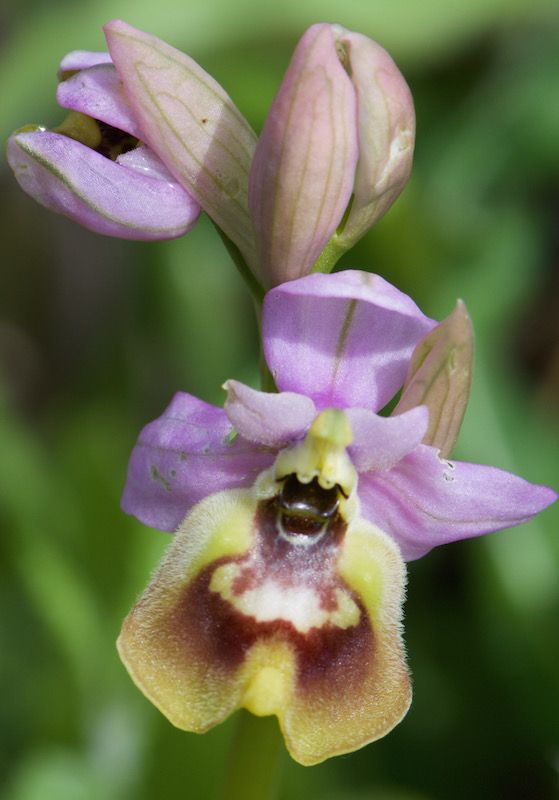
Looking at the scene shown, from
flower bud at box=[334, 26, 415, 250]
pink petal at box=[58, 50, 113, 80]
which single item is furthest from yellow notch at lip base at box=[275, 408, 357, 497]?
pink petal at box=[58, 50, 113, 80]

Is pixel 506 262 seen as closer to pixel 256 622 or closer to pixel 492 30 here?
pixel 492 30

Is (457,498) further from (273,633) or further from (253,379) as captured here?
(253,379)

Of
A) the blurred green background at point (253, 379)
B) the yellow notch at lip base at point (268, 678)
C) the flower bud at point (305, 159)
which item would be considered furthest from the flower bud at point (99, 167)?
the blurred green background at point (253, 379)

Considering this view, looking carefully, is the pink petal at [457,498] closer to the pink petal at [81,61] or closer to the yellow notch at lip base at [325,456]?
the yellow notch at lip base at [325,456]

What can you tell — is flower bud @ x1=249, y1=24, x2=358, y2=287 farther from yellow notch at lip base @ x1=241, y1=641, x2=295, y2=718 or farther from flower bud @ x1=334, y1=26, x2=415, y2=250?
yellow notch at lip base @ x1=241, y1=641, x2=295, y2=718

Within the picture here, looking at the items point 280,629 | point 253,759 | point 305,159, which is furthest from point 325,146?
point 253,759
